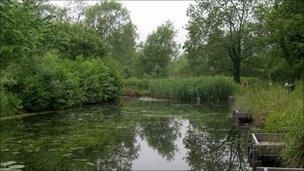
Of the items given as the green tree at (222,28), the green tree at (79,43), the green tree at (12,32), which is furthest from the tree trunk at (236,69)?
the green tree at (12,32)

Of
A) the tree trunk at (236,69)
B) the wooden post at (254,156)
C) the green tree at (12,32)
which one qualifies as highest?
the green tree at (12,32)

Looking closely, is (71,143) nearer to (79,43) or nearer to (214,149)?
(214,149)

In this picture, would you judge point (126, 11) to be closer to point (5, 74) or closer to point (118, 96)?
point (118, 96)

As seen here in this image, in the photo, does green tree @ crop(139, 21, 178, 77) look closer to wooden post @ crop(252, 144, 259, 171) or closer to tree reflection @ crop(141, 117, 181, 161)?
tree reflection @ crop(141, 117, 181, 161)

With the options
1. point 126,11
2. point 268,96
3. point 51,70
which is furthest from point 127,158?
point 126,11

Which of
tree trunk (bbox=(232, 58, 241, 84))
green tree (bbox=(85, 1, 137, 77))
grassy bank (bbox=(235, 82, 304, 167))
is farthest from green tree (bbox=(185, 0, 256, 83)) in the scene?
grassy bank (bbox=(235, 82, 304, 167))

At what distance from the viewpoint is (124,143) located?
14.3 m

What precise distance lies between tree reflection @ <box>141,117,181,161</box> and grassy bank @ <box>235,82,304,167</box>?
3065 mm

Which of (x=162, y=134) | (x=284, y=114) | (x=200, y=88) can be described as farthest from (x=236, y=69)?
(x=284, y=114)

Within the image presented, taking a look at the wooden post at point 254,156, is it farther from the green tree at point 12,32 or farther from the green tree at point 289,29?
the green tree at point 289,29

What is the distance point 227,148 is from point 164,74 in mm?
42237

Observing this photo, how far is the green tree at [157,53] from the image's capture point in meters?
55.3

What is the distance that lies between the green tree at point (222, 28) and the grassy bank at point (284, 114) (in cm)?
2219

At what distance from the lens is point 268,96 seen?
1627 cm
